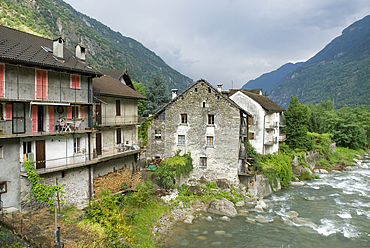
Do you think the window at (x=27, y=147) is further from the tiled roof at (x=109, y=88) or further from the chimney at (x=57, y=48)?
the tiled roof at (x=109, y=88)

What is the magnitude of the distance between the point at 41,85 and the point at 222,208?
1919 centimetres

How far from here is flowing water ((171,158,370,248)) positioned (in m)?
18.2

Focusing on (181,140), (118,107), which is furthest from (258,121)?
(118,107)

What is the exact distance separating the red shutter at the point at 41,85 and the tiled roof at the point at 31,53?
60 cm

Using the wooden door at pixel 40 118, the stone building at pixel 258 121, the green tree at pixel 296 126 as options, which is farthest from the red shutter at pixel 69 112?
the green tree at pixel 296 126

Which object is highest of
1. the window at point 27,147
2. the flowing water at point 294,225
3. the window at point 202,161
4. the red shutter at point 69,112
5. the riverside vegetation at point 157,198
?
the red shutter at point 69,112

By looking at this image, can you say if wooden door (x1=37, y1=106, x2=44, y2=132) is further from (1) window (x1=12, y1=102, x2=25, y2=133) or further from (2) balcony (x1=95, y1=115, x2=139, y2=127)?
(2) balcony (x1=95, y1=115, x2=139, y2=127)

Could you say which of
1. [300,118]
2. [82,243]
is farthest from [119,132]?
[300,118]

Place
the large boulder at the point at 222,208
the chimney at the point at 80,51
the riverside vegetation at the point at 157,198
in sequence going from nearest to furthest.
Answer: the riverside vegetation at the point at 157,198 → the chimney at the point at 80,51 → the large boulder at the point at 222,208

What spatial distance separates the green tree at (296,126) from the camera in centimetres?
4250

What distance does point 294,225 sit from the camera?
68.8 ft

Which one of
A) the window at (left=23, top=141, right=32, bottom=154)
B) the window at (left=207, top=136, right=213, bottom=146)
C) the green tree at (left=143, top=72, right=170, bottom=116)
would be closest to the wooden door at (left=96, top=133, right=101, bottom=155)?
the window at (left=23, top=141, right=32, bottom=154)

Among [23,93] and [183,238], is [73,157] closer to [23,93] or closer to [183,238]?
[23,93]

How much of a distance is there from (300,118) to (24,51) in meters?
42.2
